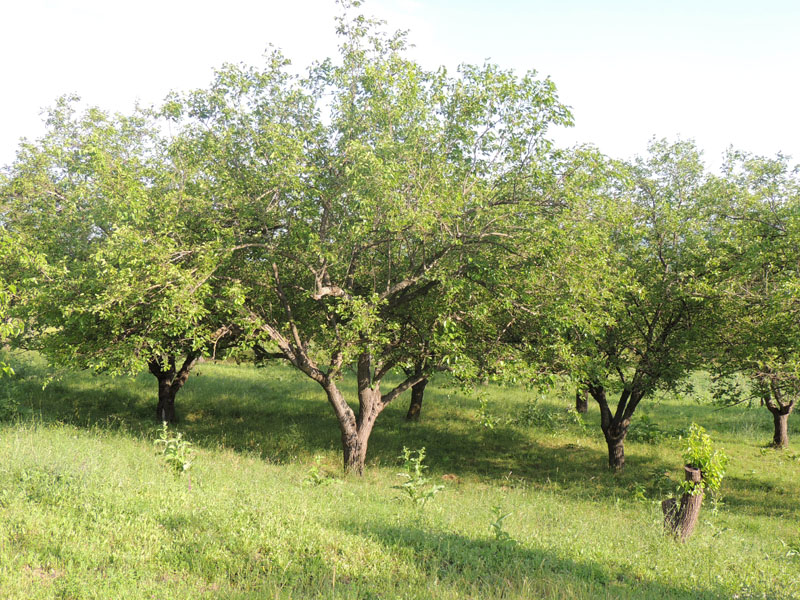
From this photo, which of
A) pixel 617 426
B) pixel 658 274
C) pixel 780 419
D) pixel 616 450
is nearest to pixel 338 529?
pixel 658 274

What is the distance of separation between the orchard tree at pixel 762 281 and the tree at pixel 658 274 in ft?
2.11

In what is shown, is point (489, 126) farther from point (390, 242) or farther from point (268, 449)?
point (268, 449)

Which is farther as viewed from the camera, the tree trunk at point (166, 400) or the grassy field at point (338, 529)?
the tree trunk at point (166, 400)

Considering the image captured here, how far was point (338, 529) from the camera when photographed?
801 centimetres

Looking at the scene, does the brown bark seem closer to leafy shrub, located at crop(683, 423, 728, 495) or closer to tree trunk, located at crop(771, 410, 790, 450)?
tree trunk, located at crop(771, 410, 790, 450)

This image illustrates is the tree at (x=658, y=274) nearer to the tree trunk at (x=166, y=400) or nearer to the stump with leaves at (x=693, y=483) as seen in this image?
the stump with leaves at (x=693, y=483)

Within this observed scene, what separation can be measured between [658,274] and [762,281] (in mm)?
2631

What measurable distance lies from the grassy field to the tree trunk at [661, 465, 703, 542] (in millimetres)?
202

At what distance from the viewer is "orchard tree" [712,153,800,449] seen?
12.8m

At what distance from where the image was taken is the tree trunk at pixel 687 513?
922 cm

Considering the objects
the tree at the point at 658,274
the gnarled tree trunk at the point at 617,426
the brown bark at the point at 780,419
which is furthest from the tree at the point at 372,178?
the brown bark at the point at 780,419

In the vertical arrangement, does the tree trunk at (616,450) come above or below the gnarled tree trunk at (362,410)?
below

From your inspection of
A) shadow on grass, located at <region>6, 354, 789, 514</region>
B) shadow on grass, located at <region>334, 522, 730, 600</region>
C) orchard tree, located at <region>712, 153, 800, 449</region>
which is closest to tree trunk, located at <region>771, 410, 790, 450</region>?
shadow on grass, located at <region>6, 354, 789, 514</region>

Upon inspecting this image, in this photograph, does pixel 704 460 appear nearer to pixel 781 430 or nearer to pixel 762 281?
pixel 762 281
